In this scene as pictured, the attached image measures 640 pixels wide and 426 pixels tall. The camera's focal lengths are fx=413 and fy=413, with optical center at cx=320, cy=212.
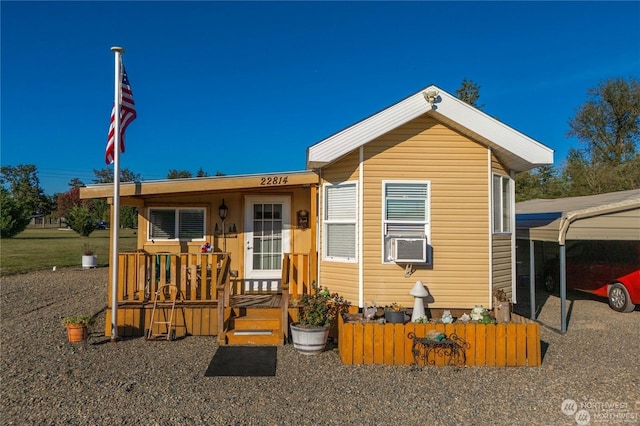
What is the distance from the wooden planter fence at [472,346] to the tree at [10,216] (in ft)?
81.6

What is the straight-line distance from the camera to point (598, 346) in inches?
249

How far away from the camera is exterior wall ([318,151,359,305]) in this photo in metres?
6.70

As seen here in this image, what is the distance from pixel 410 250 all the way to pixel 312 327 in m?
1.91

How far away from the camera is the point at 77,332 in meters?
6.22

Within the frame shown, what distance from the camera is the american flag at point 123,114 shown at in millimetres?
6488

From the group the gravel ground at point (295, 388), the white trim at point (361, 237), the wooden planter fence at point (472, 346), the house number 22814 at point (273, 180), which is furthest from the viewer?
the house number 22814 at point (273, 180)

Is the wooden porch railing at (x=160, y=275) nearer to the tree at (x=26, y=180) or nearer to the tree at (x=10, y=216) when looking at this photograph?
the tree at (x=10, y=216)

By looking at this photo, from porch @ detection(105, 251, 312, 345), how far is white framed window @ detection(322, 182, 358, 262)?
2.84ft

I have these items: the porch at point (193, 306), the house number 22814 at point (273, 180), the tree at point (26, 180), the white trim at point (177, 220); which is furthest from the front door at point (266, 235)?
the tree at point (26, 180)

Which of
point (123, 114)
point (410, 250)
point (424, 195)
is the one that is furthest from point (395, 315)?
point (123, 114)

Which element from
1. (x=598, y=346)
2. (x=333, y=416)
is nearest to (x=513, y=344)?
(x=598, y=346)

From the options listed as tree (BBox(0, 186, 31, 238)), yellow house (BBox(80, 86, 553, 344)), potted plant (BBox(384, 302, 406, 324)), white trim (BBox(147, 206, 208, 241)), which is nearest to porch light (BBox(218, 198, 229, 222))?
white trim (BBox(147, 206, 208, 241))

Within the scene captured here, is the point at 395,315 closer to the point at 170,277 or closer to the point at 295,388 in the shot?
the point at 295,388

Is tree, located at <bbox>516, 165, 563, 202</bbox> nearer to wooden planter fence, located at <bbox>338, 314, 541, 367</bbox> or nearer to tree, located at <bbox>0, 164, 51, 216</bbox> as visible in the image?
wooden planter fence, located at <bbox>338, 314, 541, 367</bbox>
